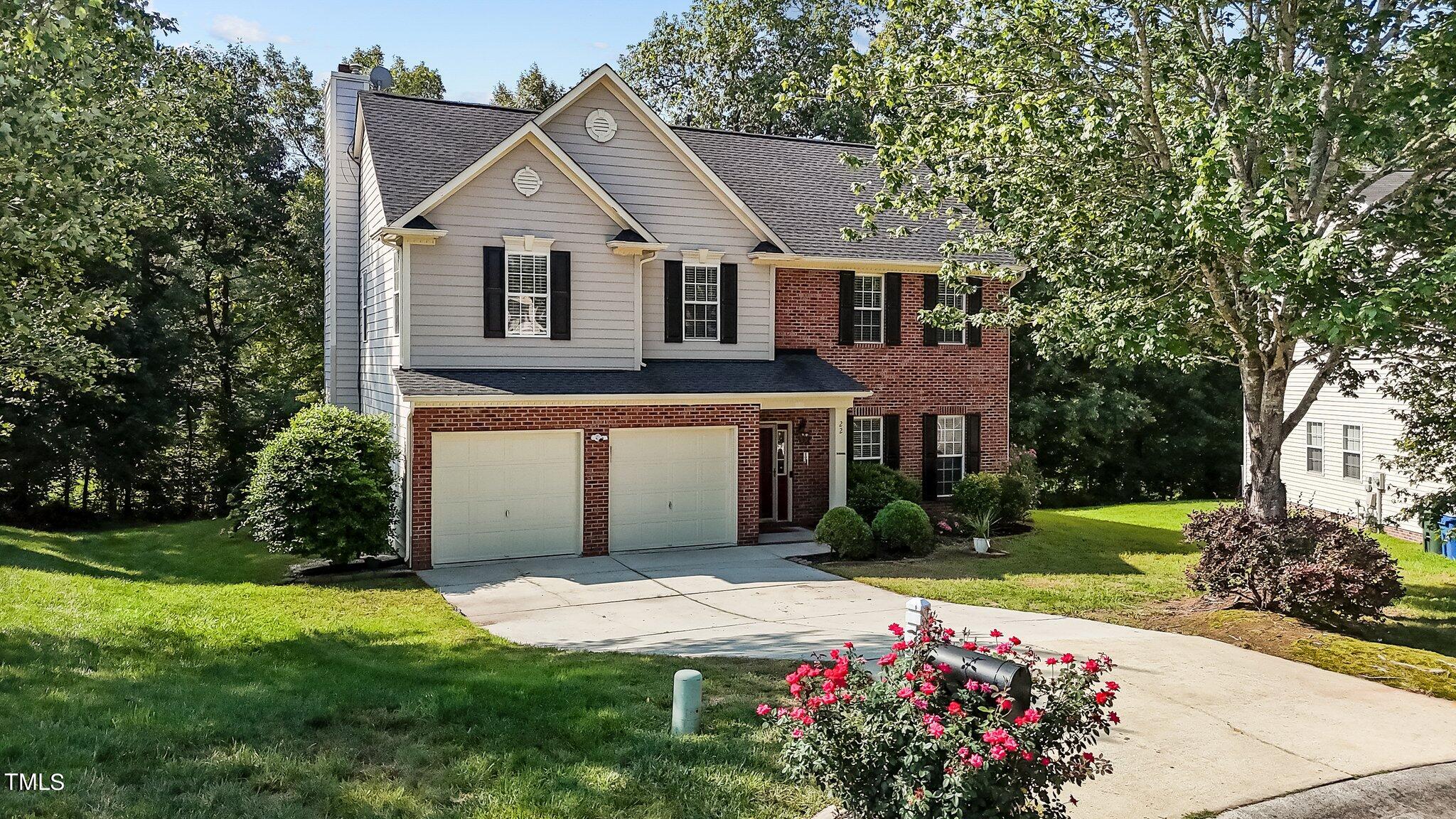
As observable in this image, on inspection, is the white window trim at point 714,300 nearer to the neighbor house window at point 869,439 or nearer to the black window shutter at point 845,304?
the black window shutter at point 845,304

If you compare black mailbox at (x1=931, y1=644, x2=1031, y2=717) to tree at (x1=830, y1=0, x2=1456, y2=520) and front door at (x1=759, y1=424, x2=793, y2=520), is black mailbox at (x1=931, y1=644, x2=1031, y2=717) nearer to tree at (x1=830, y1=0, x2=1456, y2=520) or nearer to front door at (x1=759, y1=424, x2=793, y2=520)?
tree at (x1=830, y1=0, x2=1456, y2=520)

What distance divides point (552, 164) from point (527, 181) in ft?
1.73

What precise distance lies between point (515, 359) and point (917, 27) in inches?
321

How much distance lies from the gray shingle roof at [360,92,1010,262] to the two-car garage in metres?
4.22

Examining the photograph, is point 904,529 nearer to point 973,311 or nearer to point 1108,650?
point 973,311

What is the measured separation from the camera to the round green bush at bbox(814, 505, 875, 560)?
654 inches

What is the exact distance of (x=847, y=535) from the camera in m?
16.6

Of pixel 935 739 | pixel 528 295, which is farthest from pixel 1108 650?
pixel 528 295

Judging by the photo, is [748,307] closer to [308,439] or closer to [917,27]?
[917,27]

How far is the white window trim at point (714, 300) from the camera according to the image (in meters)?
18.6

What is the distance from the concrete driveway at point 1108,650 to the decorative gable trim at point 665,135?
243 inches

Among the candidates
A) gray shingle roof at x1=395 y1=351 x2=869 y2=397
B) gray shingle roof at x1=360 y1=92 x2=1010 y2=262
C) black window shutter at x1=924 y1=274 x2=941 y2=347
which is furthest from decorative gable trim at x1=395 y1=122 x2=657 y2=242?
black window shutter at x1=924 y1=274 x2=941 y2=347

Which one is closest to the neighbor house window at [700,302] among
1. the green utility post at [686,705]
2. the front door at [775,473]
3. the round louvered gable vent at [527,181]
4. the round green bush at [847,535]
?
the front door at [775,473]

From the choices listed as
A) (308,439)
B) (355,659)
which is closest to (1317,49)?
(355,659)
